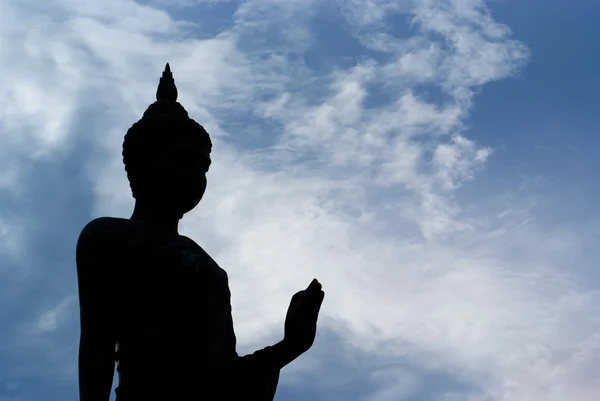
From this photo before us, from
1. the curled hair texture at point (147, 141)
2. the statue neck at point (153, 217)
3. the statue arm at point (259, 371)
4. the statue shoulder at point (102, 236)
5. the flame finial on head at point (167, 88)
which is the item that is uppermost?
the flame finial on head at point (167, 88)

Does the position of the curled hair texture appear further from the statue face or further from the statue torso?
the statue torso

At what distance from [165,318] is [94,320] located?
26.7 inches

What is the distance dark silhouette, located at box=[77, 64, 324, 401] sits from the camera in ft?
23.2

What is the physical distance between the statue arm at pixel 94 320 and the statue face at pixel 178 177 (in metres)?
0.76

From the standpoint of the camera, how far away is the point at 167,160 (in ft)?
26.2

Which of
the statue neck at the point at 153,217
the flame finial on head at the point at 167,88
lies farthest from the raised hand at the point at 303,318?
the flame finial on head at the point at 167,88

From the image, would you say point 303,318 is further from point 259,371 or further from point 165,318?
point 165,318

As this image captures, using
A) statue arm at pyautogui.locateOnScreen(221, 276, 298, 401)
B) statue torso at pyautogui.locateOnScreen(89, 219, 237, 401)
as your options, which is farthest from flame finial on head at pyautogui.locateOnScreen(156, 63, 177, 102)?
statue arm at pyautogui.locateOnScreen(221, 276, 298, 401)

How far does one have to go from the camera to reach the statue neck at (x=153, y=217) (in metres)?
7.96

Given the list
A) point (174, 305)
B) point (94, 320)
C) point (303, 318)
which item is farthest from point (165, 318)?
point (303, 318)

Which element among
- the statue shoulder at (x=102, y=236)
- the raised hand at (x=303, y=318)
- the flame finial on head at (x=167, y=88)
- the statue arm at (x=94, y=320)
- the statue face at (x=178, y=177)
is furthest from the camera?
the flame finial on head at (x=167, y=88)

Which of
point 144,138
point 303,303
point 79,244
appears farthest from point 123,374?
point 144,138

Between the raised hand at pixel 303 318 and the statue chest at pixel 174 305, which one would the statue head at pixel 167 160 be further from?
the raised hand at pixel 303 318

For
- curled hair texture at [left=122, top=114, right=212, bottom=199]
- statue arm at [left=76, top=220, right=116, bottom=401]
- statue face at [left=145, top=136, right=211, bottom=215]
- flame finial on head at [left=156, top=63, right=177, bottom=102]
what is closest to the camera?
statue arm at [left=76, top=220, right=116, bottom=401]
